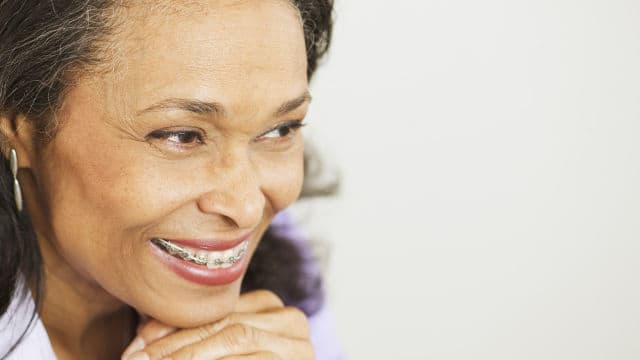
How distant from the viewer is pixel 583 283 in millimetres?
2100

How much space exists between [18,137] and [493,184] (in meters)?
1.16

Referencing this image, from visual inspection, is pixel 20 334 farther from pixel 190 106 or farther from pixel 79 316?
pixel 190 106

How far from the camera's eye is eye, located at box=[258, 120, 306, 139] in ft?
4.05

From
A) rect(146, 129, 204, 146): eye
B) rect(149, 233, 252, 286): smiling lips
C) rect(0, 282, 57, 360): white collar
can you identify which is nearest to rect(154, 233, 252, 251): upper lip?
rect(149, 233, 252, 286): smiling lips

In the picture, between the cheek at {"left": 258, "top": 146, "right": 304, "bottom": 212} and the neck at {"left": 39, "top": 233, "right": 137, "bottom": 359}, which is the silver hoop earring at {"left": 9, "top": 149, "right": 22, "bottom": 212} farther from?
the cheek at {"left": 258, "top": 146, "right": 304, "bottom": 212}

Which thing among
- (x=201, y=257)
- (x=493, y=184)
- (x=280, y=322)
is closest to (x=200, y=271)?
(x=201, y=257)

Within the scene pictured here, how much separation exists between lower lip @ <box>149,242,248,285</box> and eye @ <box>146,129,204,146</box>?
0.15m

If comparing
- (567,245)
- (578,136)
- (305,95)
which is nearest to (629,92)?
(578,136)

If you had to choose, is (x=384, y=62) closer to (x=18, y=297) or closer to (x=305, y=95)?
(x=305, y=95)

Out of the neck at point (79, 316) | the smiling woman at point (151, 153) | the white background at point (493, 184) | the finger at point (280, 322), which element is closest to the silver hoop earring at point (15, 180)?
the smiling woman at point (151, 153)

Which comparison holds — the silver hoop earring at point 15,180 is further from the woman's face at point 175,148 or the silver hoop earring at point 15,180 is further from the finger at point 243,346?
the finger at point 243,346

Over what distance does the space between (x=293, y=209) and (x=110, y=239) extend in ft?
2.51

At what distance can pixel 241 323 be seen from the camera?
1383 millimetres

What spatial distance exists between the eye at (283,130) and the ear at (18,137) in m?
0.29
